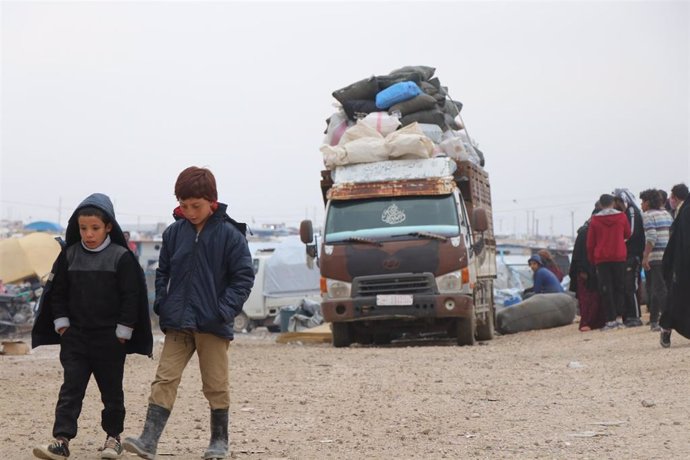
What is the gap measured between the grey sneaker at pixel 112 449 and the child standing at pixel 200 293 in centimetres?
23

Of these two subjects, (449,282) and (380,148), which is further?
(380,148)

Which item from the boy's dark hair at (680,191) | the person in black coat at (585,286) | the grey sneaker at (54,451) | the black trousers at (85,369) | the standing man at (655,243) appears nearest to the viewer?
the grey sneaker at (54,451)

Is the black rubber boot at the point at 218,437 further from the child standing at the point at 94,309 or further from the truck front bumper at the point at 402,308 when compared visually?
the truck front bumper at the point at 402,308

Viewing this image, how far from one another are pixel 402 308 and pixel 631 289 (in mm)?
3384

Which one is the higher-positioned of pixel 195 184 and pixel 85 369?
pixel 195 184

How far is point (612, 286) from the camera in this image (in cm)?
1680

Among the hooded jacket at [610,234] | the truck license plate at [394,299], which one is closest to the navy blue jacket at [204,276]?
the truck license plate at [394,299]

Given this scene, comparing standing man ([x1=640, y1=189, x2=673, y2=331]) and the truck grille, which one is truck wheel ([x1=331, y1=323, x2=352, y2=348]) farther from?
standing man ([x1=640, y1=189, x2=673, y2=331])

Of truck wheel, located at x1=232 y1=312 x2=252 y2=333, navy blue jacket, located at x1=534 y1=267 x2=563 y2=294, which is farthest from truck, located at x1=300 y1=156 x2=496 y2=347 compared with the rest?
truck wheel, located at x1=232 y1=312 x2=252 y2=333

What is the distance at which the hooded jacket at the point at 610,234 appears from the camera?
645 inches

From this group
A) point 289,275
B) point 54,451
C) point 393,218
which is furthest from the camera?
point 289,275

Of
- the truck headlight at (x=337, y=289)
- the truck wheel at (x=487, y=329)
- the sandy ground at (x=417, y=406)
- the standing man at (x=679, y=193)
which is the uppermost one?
the standing man at (x=679, y=193)

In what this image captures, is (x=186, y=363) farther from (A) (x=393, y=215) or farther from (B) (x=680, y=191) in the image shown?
(A) (x=393, y=215)

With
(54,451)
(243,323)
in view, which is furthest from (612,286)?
(243,323)
